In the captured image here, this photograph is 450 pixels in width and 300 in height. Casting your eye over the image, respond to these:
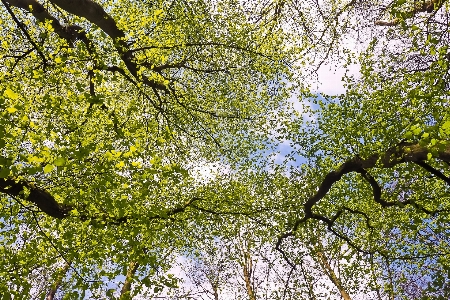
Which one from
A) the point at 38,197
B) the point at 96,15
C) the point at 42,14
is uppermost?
the point at 42,14

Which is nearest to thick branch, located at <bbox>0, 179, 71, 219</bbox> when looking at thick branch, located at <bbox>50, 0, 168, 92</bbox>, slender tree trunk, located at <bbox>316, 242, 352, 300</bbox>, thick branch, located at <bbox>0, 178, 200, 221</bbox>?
thick branch, located at <bbox>0, 178, 200, 221</bbox>

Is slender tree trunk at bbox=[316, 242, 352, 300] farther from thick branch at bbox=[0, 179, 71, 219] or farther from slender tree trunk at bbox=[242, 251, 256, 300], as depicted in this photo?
thick branch at bbox=[0, 179, 71, 219]

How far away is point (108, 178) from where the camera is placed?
22.4 feet

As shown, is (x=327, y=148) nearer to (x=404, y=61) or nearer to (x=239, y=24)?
(x=404, y=61)

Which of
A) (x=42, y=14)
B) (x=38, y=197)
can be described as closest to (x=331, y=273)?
(x=38, y=197)

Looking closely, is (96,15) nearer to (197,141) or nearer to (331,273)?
(197,141)

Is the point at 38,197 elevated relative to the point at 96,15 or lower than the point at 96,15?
lower

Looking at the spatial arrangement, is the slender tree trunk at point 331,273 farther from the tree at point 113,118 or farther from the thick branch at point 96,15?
the thick branch at point 96,15

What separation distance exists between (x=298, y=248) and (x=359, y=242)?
10.8ft

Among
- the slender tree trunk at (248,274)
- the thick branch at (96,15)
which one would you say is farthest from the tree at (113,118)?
the slender tree trunk at (248,274)

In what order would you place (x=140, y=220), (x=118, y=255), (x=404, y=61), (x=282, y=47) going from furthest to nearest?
(x=282, y=47)
(x=404, y=61)
(x=140, y=220)
(x=118, y=255)

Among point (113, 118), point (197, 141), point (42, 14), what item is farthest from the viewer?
point (197, 141)

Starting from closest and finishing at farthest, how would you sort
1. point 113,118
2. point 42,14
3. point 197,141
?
1. point 113,118
2. point 42,14
3. point 197,141

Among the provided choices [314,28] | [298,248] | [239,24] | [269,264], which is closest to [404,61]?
[314,28]
